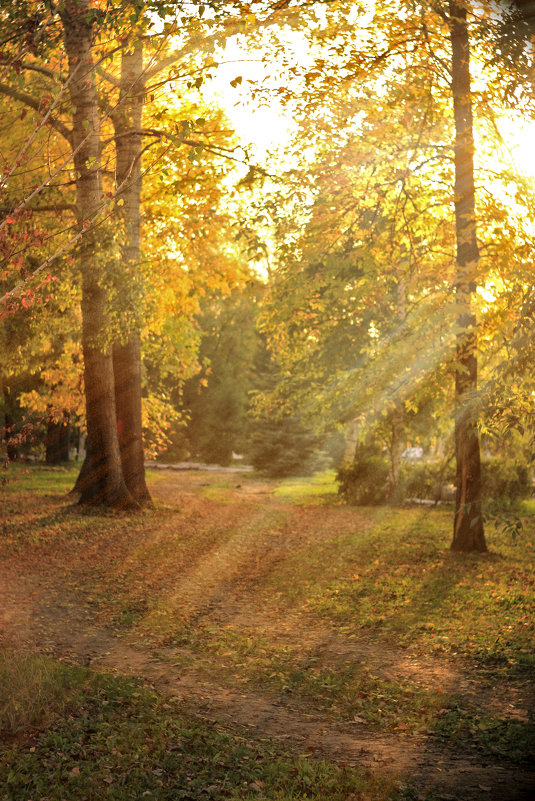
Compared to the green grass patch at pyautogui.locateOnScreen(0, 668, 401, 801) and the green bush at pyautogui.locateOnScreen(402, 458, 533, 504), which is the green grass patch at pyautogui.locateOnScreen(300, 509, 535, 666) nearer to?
the green grass patch at pyautogui.locateOnScreen(0, 668, 401, 801)

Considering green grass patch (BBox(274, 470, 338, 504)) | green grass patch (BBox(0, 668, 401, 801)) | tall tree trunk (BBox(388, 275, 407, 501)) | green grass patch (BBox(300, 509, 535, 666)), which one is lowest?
green grass patch (BBox(300, 509, 535, 666))

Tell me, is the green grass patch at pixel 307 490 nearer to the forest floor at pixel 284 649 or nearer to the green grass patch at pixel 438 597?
the forest floor at pixel 284 649

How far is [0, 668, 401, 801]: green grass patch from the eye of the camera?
491 centimetres

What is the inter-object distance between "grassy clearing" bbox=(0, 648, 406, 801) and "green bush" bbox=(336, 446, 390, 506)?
17.2m

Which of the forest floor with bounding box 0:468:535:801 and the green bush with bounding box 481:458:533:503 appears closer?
the forest floor with bounding box 0:468:535:801

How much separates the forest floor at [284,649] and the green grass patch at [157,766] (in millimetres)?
19

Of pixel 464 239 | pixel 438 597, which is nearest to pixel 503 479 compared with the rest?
pixel 464 239

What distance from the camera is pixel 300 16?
12.4 m

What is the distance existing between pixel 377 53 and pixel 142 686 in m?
9.93

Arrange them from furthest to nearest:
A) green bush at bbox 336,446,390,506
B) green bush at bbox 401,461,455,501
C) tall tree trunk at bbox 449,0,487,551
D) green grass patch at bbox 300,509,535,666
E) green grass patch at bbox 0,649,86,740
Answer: green bush at bbox 336,446,390,506, green bush at bbox 401,461,455,501, tall tree trunk at bbox 449,0,487,551, green grass patch at bbox 300,509,535,666, green grass patch at bbox 0,649,86,740

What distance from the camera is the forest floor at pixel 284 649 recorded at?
205 inches

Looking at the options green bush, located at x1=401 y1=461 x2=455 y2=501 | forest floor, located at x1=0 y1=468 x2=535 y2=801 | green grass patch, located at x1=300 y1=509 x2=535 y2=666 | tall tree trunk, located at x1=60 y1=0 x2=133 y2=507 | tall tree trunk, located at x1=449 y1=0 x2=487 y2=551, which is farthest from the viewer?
green bush, located at x1=401 y1=461 x2=455 y2=501

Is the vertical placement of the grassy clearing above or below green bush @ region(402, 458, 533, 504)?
below

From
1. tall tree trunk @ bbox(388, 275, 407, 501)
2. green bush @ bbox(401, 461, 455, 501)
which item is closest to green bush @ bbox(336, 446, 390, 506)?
tall tree trunk @ bbox(388, 275, 407, 501)
